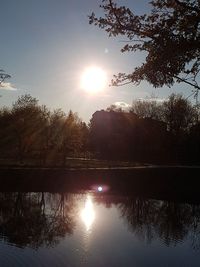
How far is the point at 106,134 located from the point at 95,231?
62592 mm

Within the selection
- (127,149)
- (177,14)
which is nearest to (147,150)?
(127,149)

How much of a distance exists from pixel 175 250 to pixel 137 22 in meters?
13.0

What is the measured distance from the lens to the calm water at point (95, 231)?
1729 cm

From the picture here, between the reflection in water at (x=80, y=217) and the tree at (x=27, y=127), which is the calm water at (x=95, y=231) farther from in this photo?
the tree at (x=27, y=127)

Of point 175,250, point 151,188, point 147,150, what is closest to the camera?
point 175,250

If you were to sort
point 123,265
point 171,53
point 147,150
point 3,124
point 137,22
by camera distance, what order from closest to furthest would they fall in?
point 171,53, point 137,22, point 123,265, point 3,124, point 147,150

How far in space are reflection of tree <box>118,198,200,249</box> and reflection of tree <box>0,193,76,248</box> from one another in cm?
385

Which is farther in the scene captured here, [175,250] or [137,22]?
[175,250]

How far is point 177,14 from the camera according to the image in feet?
31.8

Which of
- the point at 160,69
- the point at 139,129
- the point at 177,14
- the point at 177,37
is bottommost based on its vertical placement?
the point at 160,69

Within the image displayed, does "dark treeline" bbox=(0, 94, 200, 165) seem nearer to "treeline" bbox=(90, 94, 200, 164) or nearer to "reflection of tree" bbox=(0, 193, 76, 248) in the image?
"treeline" bbox=(90, 94, 200, 164)

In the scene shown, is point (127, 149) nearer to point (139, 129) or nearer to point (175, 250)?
point (139, 129)

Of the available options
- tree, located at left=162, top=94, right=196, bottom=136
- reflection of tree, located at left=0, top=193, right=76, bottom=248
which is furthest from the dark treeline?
reflection of tree, located at left=0, top=193, right=76, bottom=248

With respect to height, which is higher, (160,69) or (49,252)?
(160,69)
